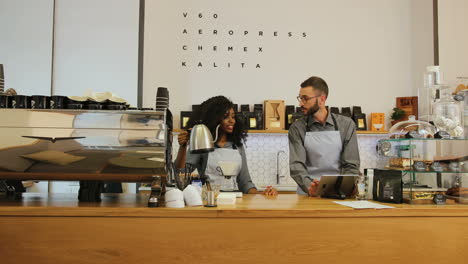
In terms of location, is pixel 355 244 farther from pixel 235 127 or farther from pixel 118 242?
pixel 235 127

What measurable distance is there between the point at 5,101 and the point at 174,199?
90 centimetres

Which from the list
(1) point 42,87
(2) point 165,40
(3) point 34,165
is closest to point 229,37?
(2) point 165,40

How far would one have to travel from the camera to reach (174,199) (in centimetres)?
167

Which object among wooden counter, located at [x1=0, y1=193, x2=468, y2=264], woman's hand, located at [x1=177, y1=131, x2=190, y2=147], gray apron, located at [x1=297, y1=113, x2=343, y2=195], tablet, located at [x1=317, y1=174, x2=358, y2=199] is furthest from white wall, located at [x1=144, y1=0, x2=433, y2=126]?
wooden counter, located at [x1=0, y1=193, x2=468, y2=264]

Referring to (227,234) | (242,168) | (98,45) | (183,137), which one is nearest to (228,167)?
(183,137)

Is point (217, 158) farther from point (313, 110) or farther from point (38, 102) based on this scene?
point (38, 102)

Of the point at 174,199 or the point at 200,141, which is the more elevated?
the point at 200,141

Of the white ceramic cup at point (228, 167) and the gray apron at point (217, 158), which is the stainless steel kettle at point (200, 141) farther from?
the gray apron at point (217, 158)

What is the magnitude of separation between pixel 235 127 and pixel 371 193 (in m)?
1.34

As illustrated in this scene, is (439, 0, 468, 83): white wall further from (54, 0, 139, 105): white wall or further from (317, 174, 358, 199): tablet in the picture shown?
(54, 0, 139, 105): white wall

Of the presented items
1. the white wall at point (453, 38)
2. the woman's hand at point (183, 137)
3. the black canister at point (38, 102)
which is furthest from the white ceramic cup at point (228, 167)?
the white wall at point (453, 38)

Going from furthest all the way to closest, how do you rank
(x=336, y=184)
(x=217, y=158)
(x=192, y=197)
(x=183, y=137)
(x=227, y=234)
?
(x=217, y=158) < (x=183, y=137) < (x=336, y=184) < (x=192, y=197) < (x=227, y=234)

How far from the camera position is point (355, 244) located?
5.34 ft

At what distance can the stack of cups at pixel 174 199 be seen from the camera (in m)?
1.66
